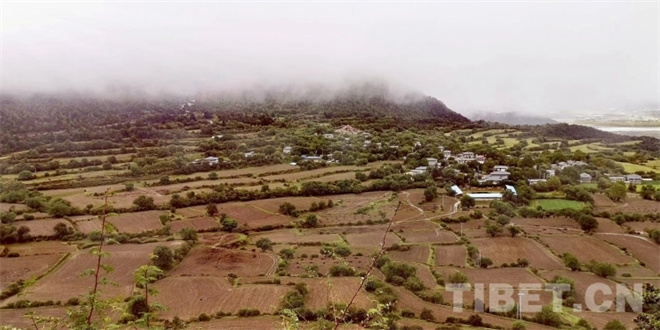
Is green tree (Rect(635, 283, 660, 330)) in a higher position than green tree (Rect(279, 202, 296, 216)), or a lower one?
higher

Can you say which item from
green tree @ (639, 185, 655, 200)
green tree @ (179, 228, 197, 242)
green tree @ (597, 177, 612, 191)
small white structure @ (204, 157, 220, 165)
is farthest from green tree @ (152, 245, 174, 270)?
green tree @ (639, 185, 655, 200)

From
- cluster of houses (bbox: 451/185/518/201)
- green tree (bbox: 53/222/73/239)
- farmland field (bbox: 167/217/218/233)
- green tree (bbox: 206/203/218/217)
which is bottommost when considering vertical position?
cluster of houses (bbox: 451/185/518/201)

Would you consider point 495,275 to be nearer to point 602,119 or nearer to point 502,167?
point 502,167

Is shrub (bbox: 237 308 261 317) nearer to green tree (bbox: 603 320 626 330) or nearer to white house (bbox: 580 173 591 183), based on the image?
green tree (bbox: 603 320 626 330)

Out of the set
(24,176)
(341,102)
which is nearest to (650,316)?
(24,176)

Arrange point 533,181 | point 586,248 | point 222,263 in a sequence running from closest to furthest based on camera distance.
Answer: point 222,263
point 586,248
point 533,181

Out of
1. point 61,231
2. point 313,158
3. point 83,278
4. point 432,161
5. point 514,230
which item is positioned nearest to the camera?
point 83,278

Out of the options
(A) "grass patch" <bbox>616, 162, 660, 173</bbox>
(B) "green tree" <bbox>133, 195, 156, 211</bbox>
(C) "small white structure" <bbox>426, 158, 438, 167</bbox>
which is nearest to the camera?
(B) "green tree" <bbox>133, 195, 156, 211</bbox>

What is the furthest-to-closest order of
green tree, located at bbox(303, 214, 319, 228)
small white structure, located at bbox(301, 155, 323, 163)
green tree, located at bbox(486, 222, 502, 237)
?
1. small white structure, located at bbox(301, 155, 323, 163)
2. green tree, located at bbox(303, 214, 319, 228)
3. green tree, located at bbox(486, 222, 502, 237)

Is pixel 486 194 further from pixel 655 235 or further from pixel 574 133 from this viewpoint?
pixel 574 133

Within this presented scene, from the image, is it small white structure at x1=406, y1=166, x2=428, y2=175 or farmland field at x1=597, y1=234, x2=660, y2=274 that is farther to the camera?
small white structure at x1=406, y1=166, x2=428, y2=175
